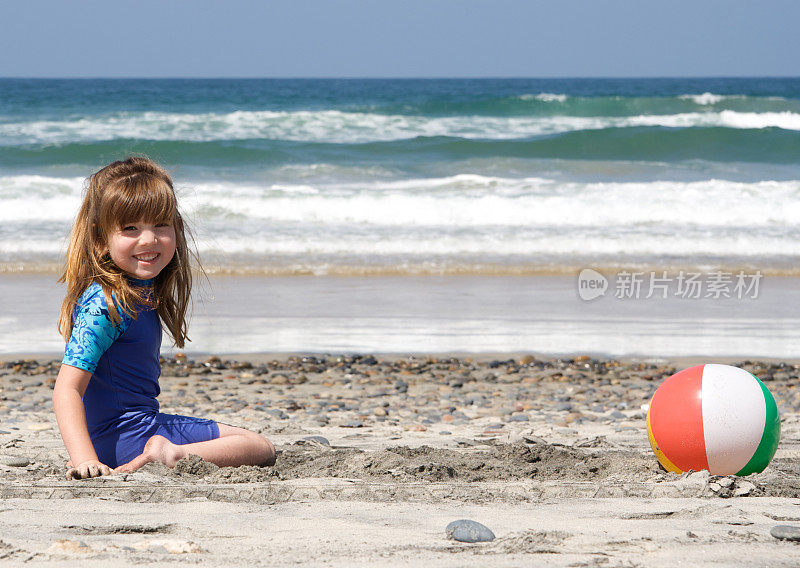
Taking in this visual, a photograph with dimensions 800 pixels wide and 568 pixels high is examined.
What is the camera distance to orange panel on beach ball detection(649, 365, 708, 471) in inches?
148

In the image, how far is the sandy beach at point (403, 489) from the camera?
8.75ft

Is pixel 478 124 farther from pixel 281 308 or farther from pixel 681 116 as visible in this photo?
pixel 281 308

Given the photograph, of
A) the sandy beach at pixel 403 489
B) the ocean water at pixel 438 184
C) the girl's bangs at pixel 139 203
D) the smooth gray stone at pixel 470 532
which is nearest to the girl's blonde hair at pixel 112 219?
the girl's bangs at pixel 139 203

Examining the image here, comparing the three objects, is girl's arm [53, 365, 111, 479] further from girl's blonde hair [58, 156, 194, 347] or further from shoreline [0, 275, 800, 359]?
→ shoreline [0, 275, 800, 359]

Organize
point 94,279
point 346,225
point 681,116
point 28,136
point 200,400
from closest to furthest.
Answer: point 94,279
point 200,400
point 346,225
point 28,136
point 681,116

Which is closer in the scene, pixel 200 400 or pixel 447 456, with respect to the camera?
pixel 447 456

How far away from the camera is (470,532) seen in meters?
2.79

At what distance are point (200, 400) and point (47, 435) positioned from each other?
47.3 inches

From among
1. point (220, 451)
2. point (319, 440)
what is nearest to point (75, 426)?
point (220, 451)

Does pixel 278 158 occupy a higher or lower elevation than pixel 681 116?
lower

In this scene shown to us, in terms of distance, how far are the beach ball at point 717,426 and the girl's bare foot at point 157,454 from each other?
206cm

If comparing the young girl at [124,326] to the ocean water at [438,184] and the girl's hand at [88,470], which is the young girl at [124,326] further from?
the ocean water at [438,184]

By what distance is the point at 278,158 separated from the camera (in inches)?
785

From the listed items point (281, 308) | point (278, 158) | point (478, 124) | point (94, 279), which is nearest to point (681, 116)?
point (478, 124)
